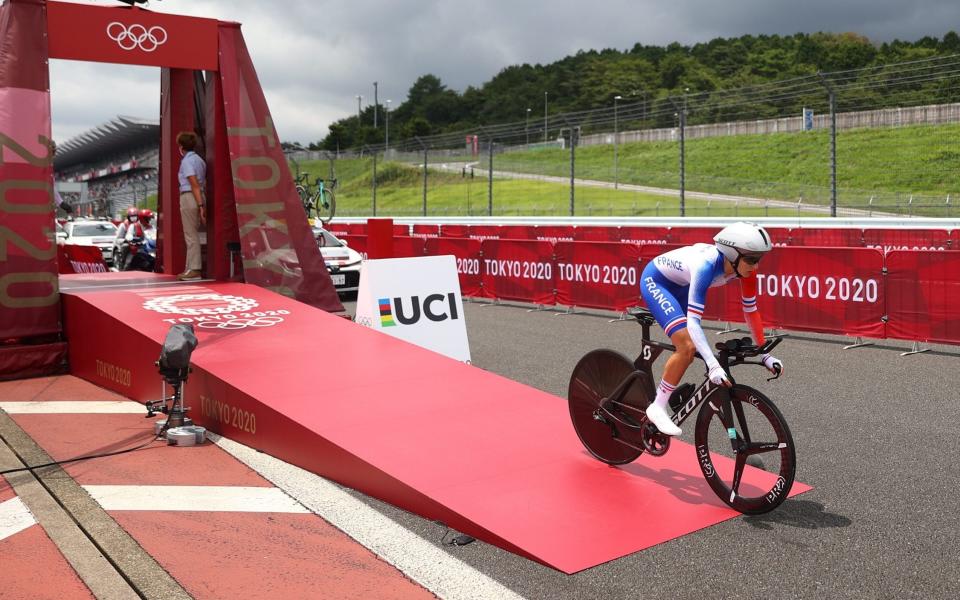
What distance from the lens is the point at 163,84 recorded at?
43.2ft

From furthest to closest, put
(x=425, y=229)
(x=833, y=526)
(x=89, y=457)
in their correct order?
1. (x=425, y=229)
2. (x=89, y=457)
3. (x=833, y=526)

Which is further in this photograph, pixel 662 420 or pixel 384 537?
pixel 662 420

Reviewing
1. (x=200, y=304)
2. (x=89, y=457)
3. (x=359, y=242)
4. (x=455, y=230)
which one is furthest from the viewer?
(x=455, y=230)

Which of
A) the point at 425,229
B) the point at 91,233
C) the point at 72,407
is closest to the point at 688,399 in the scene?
the point at 72,407

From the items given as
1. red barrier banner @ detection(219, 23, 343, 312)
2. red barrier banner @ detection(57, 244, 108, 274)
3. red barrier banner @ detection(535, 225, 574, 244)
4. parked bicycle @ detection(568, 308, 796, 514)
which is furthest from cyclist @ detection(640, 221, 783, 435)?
red barrier banner @ detection(535, 225, 574, 244)

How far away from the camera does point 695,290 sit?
18.0 feet

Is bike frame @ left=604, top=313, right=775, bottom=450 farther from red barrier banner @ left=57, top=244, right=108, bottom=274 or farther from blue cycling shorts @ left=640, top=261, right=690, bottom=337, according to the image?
red barrier banner @ left=57, top=244, right=108, bottom=274

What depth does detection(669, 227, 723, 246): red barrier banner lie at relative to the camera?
855 inches

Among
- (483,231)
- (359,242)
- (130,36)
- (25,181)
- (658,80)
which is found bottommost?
(359,242)

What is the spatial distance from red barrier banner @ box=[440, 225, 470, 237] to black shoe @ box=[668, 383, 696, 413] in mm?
24408

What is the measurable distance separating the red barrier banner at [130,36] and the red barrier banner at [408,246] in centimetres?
1047

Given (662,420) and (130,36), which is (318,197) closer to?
(130,36)

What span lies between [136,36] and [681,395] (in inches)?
326

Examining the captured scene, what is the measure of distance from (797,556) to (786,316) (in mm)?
9087
